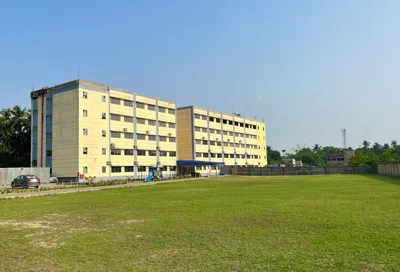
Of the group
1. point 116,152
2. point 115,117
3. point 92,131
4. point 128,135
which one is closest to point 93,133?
point 92,131

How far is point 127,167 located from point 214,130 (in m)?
33.8

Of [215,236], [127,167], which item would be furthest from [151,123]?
[215,236]

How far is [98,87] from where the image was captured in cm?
6425

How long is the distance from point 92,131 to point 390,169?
50644 millimetres

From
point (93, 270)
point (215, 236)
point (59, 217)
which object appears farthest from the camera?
point (59, 217)

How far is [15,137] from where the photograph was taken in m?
73.3

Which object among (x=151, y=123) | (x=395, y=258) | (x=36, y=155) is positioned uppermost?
(x=151, y=123)

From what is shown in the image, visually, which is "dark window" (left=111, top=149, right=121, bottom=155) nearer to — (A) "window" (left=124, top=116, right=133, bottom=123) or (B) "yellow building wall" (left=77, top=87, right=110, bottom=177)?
(B) "yellow building wall" (left=77, top=87, right=110, bottom=177)

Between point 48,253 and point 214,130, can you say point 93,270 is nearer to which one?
point 48,253

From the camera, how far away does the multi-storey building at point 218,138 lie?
3472 inches

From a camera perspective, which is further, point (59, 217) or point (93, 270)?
point (59, 217)

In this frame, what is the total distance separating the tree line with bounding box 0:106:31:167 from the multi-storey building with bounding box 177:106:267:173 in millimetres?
36082

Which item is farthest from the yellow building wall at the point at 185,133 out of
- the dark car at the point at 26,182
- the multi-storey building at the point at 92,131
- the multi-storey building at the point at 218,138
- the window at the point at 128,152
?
the dark car at the point at 26,182

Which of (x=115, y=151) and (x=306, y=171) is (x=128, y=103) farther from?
(x=306, y=171)
